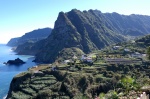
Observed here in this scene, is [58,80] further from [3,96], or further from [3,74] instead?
[3,74]

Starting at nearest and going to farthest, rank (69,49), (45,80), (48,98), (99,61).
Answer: (48,98) → (45,80) → (99,61) → (69,49)

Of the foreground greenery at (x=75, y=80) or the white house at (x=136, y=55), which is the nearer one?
the foreground greenery at (x=75, y=80)

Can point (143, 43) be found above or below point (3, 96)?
above

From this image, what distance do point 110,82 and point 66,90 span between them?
12.2 meters

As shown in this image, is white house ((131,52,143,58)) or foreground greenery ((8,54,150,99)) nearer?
foreground greenery ((8,54,150,99))

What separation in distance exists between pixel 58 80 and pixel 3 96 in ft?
64.0

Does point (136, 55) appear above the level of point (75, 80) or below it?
above

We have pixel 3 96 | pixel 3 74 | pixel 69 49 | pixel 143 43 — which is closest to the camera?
pixel 3 96

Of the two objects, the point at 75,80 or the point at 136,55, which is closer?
the point at 75,80

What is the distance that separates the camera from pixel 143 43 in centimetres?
12588

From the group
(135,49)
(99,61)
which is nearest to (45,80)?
(99,61)

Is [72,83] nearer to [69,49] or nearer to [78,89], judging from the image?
[78,89]

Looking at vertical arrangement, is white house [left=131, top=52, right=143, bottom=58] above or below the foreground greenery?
above

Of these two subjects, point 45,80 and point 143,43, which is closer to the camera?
point 45,80
